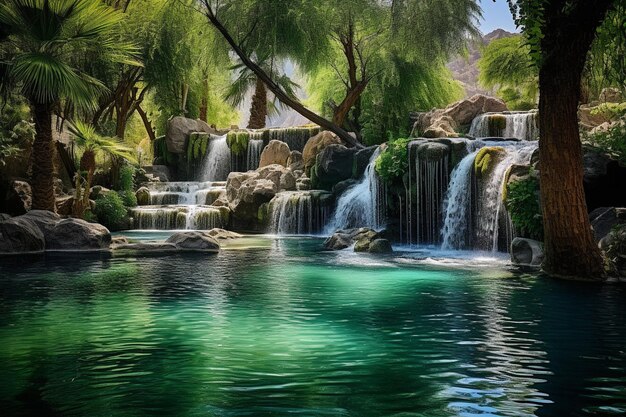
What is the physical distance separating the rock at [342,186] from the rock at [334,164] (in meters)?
0.73

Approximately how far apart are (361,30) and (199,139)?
9.92m

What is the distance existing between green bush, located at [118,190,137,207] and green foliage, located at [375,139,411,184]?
10734 millimetres

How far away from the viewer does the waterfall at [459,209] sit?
55.1 ft

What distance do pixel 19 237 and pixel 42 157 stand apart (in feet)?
8.66

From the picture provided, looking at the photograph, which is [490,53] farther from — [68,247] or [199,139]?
[68,247]

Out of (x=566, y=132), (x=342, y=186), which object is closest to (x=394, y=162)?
(x=342, y=186)

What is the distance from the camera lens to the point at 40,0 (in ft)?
50.0

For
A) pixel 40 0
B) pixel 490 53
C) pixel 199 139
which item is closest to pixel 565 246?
pixel 40 0

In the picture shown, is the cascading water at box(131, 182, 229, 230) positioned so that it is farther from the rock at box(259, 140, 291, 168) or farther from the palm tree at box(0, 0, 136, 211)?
the palm tree at box(0, 0, 136, 211)

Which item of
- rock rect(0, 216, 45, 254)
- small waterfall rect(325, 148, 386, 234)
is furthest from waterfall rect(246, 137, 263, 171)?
rock rect(0, 216, 45, 254)

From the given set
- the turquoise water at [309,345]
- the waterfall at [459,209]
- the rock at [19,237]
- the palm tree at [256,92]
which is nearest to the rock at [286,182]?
the palm tree at [256,92]

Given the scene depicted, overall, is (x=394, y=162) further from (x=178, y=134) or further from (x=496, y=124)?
(x=178, y=134)

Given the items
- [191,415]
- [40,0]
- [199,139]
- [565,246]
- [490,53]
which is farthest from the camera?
[490,53]

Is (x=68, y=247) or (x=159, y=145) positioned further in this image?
(x=159, y=145)
